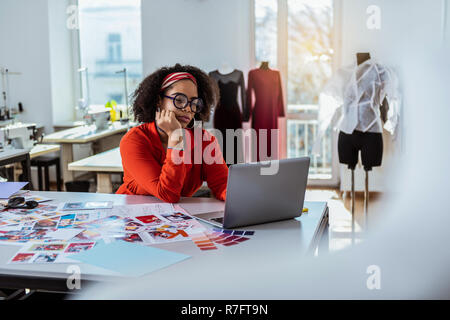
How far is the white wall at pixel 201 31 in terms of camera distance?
5.57 meters

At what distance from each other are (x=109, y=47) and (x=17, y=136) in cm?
266

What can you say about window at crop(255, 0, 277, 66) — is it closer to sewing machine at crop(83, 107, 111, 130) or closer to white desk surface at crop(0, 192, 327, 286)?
sewing machine at crop(83, 107, 111, 130)

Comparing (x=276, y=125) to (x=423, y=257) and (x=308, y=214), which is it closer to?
(x=423, y=257)

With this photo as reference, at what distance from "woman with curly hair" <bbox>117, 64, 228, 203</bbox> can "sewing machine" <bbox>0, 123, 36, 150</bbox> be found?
1.68 m

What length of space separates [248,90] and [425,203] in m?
2.32

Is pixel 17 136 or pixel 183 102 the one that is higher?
pixel 183 102

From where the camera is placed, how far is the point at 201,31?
5617 mm

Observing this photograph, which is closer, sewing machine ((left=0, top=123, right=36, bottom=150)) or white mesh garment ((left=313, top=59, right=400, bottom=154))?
sewing machine ((left=0, top=123, right=36, bottom=150))

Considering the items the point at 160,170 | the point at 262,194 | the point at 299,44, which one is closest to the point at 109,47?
the point at 299,44

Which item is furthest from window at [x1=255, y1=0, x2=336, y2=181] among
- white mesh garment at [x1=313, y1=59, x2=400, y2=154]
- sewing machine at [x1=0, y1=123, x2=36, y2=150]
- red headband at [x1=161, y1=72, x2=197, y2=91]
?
red headband at [x1=161, y1=72, x2=197, y2=91]

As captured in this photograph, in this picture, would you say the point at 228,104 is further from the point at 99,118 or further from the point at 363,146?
the point at 363,146

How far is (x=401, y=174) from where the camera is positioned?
16.4 ft

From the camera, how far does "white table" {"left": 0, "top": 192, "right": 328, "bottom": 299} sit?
1.40 metres

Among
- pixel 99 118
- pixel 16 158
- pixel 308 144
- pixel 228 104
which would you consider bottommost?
pixel 308 144
